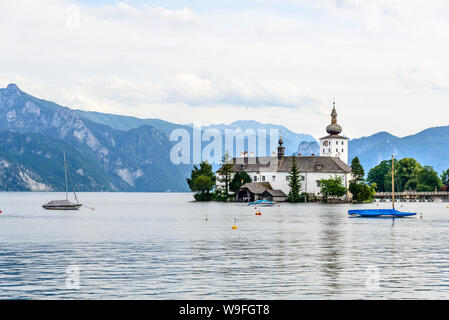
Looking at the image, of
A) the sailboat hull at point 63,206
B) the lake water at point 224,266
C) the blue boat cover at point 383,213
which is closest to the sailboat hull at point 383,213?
the blue boat cover at point 383,213

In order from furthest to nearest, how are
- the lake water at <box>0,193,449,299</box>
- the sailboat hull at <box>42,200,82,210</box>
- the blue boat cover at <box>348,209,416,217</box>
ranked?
the sailboat hull at <box>42,200,82,210</box>, the blue boat cover at <box>348,209,416,217</box>, the lake water at <box>0,193,449,299</box>

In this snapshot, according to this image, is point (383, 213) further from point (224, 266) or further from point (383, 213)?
point (224, 266)

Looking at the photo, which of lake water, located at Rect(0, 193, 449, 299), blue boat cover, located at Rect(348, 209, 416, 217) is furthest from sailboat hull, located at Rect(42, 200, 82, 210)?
lake water, located at Rect(0, 193, 449, 299)

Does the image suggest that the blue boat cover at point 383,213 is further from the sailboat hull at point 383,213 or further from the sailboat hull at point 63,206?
the sailboat hull at point 63,206

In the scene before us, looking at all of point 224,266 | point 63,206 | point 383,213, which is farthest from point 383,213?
point 224,266

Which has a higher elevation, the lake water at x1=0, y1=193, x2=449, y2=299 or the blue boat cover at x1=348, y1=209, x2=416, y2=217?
the blue boat cover at x1=348, y1=209, x2=416, y2=217

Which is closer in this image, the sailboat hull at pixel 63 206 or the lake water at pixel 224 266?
the lake water at pixel 224 266

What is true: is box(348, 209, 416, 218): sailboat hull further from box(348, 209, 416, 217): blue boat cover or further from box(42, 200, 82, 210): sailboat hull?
box(42, 200, 82, 210): sailboat hull

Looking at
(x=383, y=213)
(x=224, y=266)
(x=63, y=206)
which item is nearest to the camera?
(x=224, y=266)

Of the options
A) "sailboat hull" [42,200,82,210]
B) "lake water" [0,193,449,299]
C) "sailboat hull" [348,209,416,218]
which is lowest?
"lake water" [0,193,449,299]

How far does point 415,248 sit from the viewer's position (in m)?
59.6

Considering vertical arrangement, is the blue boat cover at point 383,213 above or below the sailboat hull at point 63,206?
below

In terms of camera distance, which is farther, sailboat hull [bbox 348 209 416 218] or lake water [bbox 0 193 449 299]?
sailboat hull [bbox 348 209 416 218]
